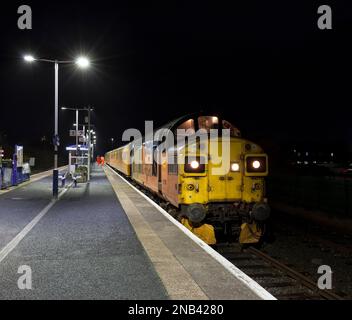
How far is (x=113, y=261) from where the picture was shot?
7008mm

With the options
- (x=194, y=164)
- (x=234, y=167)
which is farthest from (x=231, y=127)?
(x=194, y=164)

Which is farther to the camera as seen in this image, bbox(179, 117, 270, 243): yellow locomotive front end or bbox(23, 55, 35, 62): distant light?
bbox(23, 55, 35, 62): distant light

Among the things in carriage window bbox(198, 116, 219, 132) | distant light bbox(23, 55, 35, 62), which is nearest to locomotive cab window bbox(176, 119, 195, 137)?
carriage window bbox(198, 116, 219, 132)

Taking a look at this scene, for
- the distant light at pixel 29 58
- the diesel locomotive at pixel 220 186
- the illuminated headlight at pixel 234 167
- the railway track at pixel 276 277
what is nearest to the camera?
the railway track at pixel 276 277

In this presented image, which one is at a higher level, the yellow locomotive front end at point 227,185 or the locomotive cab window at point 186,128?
the locomotive cab window at point 186,128

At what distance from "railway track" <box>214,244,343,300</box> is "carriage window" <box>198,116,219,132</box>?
3.36 metres

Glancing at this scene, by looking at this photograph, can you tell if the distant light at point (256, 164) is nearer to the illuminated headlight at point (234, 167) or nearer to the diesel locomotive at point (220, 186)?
the diesel locomotive at point (220, 186)

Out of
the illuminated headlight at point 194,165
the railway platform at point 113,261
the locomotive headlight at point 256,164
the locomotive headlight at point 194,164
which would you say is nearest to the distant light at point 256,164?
the locomotive headlight at point 256,164

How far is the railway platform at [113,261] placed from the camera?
535 cm

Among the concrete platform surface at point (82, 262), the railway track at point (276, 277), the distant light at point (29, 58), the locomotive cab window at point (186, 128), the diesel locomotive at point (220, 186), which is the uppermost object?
the distant light at point (29, 58)

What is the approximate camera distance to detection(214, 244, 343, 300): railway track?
7449 mm

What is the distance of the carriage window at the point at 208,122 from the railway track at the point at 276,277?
3364 millimetres

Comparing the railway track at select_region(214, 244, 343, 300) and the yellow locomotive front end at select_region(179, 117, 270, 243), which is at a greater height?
the yellow locomotive front end at select_region(179, 117, 270, 243)

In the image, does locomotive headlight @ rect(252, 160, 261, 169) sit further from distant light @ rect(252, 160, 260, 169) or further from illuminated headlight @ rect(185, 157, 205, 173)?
illuminated headlight @ rect(185, 157, 205, 173)
